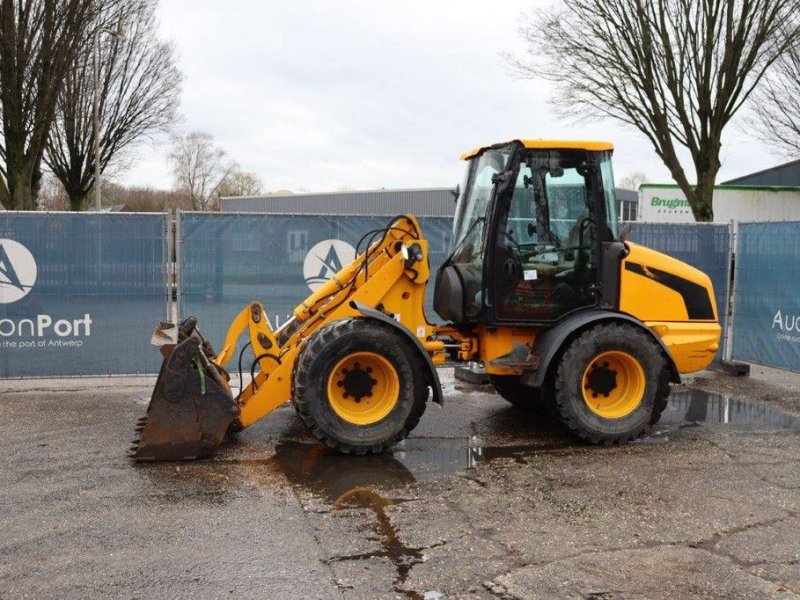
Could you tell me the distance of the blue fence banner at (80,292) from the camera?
9.95 meters

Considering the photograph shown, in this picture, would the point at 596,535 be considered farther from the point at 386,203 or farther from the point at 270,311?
the point at 386,203

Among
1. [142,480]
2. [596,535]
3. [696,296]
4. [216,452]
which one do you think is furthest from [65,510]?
[696,296]

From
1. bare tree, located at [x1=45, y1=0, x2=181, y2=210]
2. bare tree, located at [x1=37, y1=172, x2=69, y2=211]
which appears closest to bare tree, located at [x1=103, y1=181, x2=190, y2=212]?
bare tree, located at [x1=37, y1=172, x2=69, y2=211]

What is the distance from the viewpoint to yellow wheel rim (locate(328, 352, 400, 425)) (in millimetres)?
6949

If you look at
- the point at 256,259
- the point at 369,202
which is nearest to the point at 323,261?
the point at 256,259

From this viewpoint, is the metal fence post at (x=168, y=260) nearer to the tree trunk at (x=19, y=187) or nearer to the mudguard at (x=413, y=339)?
the mudguard at (x=413, y=339)

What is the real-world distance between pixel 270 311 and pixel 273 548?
6028 mm

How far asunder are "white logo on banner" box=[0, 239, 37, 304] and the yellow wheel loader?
3340 mm

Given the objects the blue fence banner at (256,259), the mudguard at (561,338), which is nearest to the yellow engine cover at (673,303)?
the mudguard at (561,338)

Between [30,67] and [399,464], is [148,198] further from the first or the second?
[399,464]

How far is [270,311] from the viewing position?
10766 millimetres

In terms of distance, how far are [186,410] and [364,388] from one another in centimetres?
144

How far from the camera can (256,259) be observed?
10750 millimetres

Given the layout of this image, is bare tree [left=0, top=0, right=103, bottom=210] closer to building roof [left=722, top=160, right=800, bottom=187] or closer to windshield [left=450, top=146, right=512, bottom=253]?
windshield [left=450, top=146, right=512, bottom=253]
